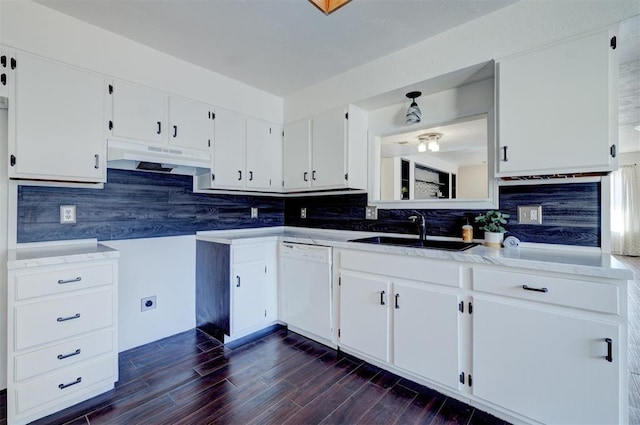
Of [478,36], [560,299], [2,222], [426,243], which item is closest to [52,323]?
A: [2,222]

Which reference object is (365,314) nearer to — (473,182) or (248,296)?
(248,296)

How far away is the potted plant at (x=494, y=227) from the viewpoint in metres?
2.02

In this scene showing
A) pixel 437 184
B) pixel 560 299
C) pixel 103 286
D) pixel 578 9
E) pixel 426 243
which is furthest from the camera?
pixel 437 184

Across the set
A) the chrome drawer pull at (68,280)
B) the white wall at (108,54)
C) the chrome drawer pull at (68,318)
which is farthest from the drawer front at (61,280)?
the white wall at (108,54)

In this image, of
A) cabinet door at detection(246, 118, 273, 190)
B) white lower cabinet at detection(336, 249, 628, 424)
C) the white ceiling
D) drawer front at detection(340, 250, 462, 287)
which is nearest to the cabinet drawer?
white lower cabinet at detection(336, 249, 628, 424)

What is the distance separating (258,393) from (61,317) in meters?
1.30

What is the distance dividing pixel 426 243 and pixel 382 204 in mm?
648

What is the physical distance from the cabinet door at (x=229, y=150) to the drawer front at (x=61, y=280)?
1.17 m

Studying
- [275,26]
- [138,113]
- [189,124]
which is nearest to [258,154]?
[189,124]

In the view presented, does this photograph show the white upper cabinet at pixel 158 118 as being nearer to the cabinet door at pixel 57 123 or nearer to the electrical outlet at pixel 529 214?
the cabinet door at pixel 57 123

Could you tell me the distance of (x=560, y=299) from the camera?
1.45 m

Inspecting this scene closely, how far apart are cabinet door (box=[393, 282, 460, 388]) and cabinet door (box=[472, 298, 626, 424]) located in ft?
0.45

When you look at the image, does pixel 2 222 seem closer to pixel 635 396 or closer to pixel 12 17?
pixel 12 17

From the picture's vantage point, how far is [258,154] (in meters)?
3.09
